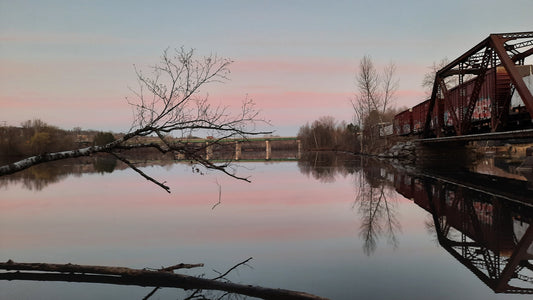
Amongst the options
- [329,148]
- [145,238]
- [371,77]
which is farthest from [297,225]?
[329,148]

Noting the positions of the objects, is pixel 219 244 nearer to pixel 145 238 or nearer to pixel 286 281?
pixel 145 238

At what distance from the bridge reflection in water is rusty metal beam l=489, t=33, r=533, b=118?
11.7 feet

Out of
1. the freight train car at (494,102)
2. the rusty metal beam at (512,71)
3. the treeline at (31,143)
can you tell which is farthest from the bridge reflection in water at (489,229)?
the treeline at (31,143)

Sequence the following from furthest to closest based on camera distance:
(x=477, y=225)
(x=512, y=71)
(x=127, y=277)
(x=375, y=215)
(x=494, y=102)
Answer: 1. (x=494, y=102)
2. (x=512, y=71)
3. (x=375, y=215)
4. (x=477, y=225)
5. (x=127, y=277)

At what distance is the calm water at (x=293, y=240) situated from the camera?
585 centimetres

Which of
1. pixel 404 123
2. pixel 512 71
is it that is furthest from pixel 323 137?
pixel 512 71

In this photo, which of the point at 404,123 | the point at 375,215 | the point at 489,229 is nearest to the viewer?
the point at 489,229

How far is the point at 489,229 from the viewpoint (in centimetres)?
919

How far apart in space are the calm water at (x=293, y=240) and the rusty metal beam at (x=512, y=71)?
3.91 m

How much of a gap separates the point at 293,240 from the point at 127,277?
154 inches

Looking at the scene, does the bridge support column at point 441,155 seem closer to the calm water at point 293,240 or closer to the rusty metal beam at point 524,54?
the rusty metal beam at point 524,54

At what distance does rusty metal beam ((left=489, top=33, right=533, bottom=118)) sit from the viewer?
541 inches

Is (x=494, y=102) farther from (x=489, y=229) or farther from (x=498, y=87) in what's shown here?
(x=489, y=229)

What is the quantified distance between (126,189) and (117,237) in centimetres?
1163
